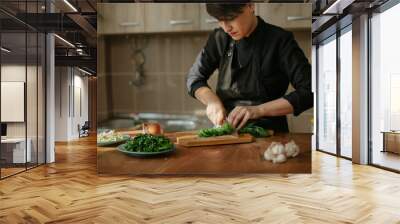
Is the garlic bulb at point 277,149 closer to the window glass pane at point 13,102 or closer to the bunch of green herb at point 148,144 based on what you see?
the bunch of green herb at point 148,144

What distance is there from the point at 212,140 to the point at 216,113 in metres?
0.42

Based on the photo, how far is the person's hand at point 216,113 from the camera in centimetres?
579

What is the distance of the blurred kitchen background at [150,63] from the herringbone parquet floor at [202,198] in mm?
908

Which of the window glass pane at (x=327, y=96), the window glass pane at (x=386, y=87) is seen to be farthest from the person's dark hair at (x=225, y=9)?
the window glass pane at (x=327, y=96)

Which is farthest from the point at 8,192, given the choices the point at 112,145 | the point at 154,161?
the point at 154,161

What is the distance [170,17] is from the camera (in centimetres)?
579

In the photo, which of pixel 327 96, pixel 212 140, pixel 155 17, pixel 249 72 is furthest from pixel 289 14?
pixel 327 96

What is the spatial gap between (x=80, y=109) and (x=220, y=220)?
499 inches

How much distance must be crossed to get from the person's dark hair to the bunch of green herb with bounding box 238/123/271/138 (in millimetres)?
1660

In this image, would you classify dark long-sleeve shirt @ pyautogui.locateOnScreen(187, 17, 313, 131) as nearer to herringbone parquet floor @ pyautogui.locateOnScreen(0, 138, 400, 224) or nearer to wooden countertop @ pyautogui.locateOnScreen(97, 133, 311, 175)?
wooden countertop @ pyautogui.locateOnScreen(97, 133, 311, 175)

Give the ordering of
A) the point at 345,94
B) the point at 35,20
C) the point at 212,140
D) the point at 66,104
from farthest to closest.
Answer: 1. the point at 66,104
2. the point at 345,94
3. the point at 35,20
4. the point at 212,140

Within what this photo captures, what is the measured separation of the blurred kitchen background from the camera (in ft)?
19.0

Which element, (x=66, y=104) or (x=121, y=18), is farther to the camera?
(x=66, y=104)

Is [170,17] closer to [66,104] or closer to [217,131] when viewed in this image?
[217,131]
